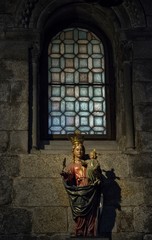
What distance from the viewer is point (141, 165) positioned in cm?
896

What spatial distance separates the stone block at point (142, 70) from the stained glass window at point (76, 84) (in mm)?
662

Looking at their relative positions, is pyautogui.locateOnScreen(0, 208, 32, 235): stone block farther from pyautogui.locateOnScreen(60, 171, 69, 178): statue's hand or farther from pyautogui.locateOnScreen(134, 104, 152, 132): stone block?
pyautogui.locateOnScreen(134, 104, 152, 132): stone block

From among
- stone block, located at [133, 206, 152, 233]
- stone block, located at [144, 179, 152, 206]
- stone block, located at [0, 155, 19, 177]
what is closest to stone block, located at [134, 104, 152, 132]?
stone block, located at [144, 179, 152, 206]

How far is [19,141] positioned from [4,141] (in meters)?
0.21

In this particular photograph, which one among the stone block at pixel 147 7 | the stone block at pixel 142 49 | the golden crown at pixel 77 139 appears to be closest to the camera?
the golden crown at pixel 77 139

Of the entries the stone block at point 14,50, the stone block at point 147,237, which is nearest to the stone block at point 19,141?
the stone block at point 14,50

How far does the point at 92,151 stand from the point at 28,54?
6.12 feet

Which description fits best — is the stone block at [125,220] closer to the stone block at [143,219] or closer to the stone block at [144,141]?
the stone block at [143,219]

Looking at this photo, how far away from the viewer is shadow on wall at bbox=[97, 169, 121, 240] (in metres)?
8.64

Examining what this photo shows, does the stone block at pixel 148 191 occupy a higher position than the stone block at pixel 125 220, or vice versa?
the stone block at pixel 148 191

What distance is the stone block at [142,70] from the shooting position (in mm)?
9398

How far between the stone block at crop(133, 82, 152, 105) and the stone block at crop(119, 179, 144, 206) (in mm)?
1206

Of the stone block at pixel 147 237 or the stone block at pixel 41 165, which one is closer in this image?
the stone block at pixel 147 237

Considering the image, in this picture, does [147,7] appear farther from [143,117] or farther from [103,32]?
[143,117]
